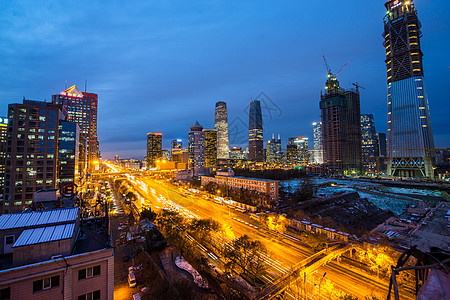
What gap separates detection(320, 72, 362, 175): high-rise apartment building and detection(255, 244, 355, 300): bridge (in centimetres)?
15347

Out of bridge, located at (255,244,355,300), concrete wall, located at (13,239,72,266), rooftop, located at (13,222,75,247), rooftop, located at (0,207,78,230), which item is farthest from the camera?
bridge, located at (255,244,355,300)

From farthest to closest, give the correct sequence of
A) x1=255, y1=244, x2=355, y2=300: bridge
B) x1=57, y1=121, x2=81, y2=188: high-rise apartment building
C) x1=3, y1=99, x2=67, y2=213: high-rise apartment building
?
x1=57, y1=121, x2=81, y2=188: high-rise apartment building, x1=3, y1=99, x2=67, y2=213: high-rise apartment building, x1=255, y1=244, x2=355, y2=300: bridge

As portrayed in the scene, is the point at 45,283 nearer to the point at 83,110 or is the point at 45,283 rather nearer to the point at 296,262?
the point at 296,262

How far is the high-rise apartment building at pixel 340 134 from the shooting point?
16393 centimetres

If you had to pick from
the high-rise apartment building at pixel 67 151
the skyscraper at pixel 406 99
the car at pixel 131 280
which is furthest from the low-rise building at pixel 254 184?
the skyscraper at pixel 406 99

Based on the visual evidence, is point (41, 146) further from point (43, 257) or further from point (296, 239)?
point (296, 239)

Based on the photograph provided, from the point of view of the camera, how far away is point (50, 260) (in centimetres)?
1283

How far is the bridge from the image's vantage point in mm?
17828

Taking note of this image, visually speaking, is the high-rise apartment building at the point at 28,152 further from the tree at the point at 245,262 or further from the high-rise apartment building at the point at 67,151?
the tree at the point at 245,262

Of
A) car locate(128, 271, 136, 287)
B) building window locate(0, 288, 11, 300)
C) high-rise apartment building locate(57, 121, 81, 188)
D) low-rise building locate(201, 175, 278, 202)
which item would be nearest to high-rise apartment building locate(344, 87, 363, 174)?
low-rise building locate(201, 175, 278, 202)

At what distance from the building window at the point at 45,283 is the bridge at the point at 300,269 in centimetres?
1519

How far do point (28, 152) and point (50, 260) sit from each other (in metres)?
62.3

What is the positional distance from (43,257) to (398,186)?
144230 mm

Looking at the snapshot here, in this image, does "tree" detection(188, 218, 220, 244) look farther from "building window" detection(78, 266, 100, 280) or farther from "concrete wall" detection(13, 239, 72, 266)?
"concrete wall" detection(13, 239, 72, 266)
